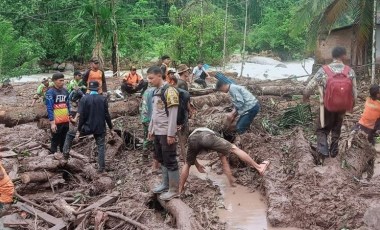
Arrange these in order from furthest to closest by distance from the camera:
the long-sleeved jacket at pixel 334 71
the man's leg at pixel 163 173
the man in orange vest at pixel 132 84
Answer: the man in orange vest at pixel 132 84 < the long-sleeved jacket at pixel 334 71 < the man's leg at pixel 163 173

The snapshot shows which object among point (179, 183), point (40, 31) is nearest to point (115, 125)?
point (179, 183)

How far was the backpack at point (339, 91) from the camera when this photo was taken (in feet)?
20.7

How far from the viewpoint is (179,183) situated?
617cm

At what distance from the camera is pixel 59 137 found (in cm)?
852

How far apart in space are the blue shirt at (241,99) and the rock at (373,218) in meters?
3.73

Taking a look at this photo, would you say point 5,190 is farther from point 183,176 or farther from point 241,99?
point 241,99

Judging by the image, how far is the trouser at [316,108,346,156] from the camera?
6.71 m

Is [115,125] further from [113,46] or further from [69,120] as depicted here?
[113,46]

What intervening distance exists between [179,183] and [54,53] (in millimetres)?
27540

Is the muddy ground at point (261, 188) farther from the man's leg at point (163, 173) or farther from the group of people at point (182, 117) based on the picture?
the group of people at point (182, 117)

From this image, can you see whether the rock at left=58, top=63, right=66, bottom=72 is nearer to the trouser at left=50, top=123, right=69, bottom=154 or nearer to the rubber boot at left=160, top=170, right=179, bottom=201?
the trouser at left=50, top=123, right=69, bottom=154

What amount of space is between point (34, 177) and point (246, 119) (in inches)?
151

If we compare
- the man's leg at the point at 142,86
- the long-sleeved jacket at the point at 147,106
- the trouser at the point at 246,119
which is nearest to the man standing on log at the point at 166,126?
the long-sleeved jacket at the point at 147,106

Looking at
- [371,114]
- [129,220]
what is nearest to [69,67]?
[371,114]
